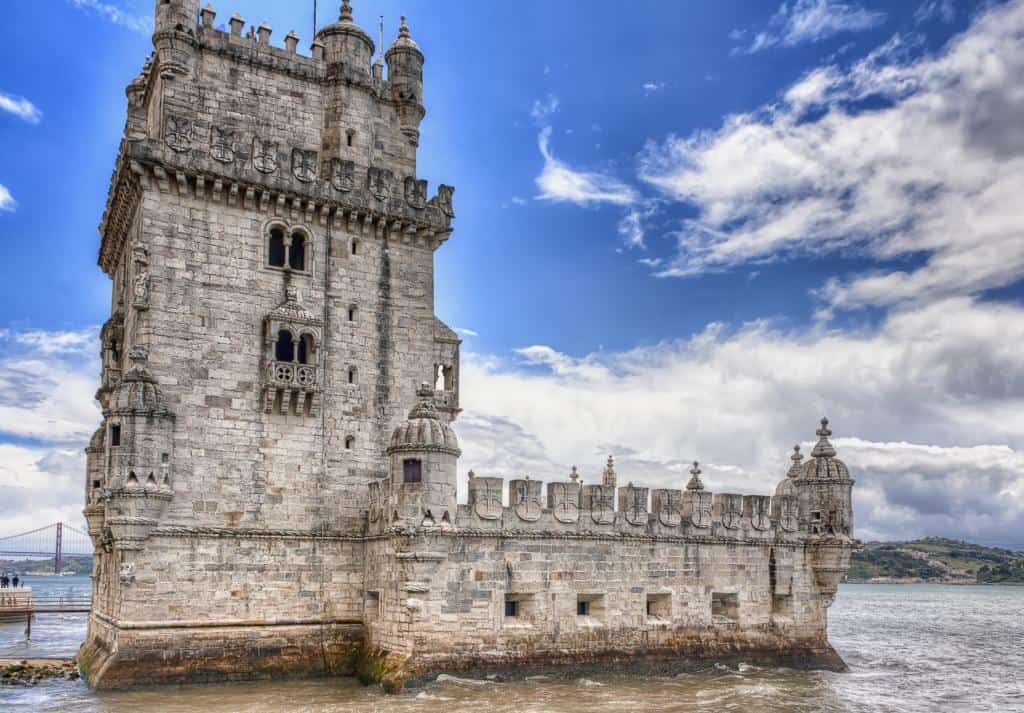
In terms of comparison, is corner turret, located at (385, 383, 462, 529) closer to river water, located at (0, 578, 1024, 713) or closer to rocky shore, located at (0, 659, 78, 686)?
river water, located at (0, 578, 1024, 713)

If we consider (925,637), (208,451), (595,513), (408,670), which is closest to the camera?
(408,670)

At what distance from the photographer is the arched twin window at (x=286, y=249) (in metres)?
27.0

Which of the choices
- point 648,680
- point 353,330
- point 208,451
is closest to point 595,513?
point 648,680

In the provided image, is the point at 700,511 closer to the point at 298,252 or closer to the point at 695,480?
the point at 695,480

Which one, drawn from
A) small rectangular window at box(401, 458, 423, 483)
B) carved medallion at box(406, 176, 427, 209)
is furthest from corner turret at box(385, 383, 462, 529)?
carved medallion at box(406, 176, 427, 209)

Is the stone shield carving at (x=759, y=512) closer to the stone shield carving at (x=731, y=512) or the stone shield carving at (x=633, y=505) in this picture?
the stone shield carving at (x=731, y=512)

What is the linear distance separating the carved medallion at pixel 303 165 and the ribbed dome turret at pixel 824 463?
17277 millimetres

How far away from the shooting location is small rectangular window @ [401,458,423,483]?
24297 mm

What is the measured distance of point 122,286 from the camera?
2891 centimetres

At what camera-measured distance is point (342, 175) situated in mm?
27781

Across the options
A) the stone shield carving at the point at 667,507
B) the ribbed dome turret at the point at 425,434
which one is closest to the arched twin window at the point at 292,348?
the ribbed dome turret at the point at 425,434

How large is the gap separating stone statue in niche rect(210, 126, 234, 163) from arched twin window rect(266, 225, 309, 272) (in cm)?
222

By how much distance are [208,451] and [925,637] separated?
1582 inches

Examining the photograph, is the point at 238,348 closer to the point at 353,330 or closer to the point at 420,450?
the point at 353,330
